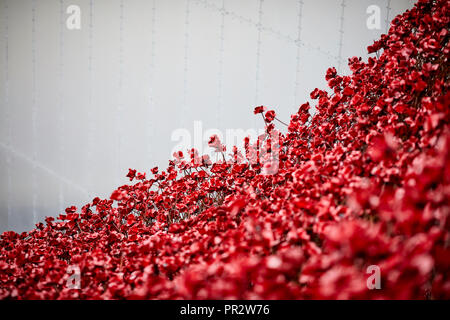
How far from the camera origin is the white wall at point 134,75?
8.96 ft

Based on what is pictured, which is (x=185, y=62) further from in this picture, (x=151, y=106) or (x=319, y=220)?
(x=319, y=220)

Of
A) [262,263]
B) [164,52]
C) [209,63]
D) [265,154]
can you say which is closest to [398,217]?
[262,263]

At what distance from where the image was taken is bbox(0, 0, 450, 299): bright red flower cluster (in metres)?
0.58

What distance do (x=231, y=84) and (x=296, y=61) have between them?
2.87ft

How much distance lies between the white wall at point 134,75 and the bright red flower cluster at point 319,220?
0.80 meters

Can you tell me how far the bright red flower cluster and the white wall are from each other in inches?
31.6

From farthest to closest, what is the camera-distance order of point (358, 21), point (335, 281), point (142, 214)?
point (358, 21) < point (142, 214) < point (335, 281)

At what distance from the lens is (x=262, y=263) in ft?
2.32

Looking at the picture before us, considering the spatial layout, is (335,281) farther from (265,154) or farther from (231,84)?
(231,84)

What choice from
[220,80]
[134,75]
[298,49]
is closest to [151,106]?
[134,75]

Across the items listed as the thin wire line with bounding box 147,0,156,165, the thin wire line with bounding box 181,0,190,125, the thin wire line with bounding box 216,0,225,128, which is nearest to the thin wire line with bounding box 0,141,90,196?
the thin wire line with bounding box 147,0,156,165

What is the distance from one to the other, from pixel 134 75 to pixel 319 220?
2972 millimetres

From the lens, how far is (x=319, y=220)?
879mm

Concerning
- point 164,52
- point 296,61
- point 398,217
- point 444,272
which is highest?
point 164,52
